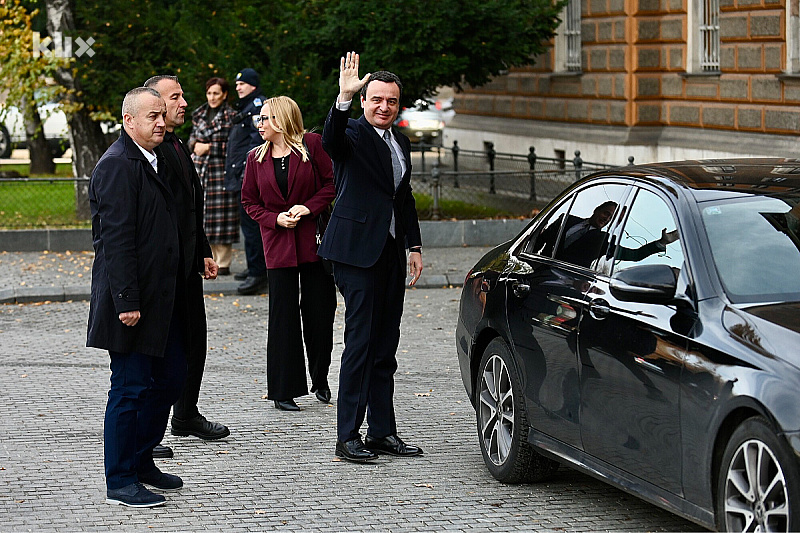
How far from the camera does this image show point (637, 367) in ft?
17.6

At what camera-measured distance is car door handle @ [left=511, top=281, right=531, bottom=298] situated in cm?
650

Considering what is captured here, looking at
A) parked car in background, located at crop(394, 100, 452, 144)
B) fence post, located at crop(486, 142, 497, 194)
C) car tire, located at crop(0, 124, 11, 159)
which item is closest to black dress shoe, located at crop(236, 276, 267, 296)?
fence post, located at crop(486, 142, 497, 194)

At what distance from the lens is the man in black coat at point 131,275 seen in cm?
626

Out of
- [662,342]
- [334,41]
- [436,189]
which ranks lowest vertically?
[662,342]

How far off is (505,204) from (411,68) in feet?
8.36

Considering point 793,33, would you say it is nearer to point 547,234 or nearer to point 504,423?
point 547,234

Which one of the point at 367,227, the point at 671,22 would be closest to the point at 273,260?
the point at 367,227

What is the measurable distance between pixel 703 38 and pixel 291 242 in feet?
44.3

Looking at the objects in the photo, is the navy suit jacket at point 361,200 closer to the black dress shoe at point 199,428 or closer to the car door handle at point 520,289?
the car door handle at point 520,289

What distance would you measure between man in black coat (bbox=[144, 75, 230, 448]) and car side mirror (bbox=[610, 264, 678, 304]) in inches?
98.7

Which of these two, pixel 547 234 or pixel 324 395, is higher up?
pixel 547 234

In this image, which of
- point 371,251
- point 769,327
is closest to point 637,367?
point 769,327

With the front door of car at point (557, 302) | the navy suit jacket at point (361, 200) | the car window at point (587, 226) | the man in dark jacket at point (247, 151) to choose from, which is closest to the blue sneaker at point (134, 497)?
the navy suit jacket at point (361, 200)

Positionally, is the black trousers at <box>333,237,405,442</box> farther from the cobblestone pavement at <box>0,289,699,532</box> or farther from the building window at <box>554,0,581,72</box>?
the building window at <box>554,0,581,72</box>
